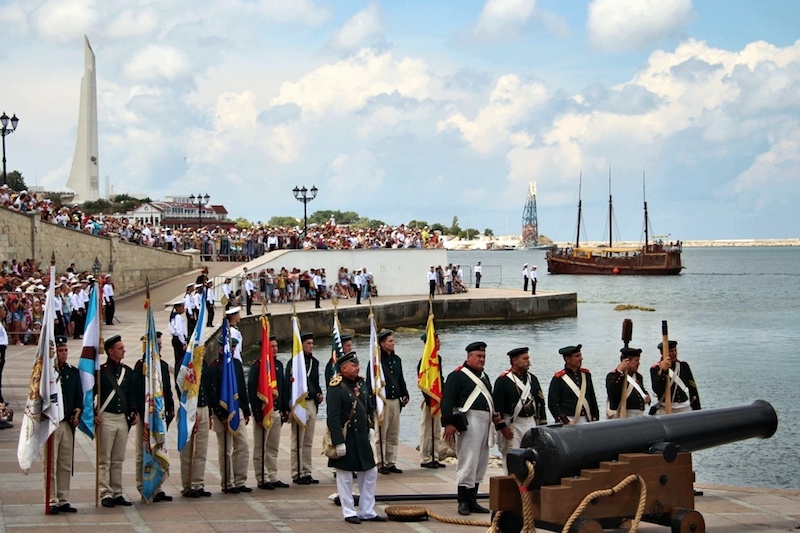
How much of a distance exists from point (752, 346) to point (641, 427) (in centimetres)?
3569

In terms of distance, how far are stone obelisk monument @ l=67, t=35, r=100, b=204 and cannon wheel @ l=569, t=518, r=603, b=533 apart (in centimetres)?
7386

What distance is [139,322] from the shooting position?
33.2 metres

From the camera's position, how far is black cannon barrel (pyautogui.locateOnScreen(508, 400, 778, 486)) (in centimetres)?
850

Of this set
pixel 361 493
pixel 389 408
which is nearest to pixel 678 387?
pixel 389 408

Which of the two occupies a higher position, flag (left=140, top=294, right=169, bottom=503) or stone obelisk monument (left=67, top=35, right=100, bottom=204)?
stone obelisk monument (left=67, top=35, right=100, bottom=204)

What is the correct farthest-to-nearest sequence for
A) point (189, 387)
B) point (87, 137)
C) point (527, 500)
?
1. point (87, 137)
2. point (189, 387)
3. point (527, 500)

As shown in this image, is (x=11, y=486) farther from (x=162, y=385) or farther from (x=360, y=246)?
(x=360, y=246)

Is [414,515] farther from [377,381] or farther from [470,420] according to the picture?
[377,381]

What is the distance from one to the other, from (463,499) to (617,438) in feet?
8.30

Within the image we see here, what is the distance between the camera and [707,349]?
1628 inches

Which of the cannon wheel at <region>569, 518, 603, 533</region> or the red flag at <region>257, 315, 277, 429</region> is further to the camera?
the red flag at <region>257, 315, 277, 429</region>

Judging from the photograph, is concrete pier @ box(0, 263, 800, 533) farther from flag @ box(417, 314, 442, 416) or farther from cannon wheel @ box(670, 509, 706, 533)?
flag @ box(417, 314, 442, 416)

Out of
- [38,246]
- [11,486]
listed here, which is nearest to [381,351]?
[11,486]

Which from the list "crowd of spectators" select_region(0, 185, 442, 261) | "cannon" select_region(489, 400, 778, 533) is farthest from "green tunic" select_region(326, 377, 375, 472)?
"crowd of spectators" select_region(0, 185, 442, 261)
